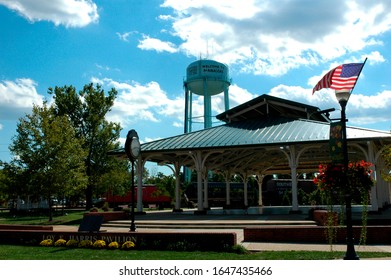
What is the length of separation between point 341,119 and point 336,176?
1448mm

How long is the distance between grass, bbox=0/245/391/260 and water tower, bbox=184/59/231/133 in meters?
56.4

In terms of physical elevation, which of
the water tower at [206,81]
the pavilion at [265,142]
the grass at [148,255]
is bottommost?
the grass at [148,255]

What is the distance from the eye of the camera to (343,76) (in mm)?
10828

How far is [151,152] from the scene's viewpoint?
27.5 m

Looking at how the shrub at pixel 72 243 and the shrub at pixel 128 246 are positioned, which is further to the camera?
the shrub at pixel 72 243

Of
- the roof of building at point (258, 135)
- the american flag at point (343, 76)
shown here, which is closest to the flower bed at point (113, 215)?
the roof of building at point (258, 135)

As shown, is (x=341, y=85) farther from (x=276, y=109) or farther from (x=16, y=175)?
(x=16, y=175)

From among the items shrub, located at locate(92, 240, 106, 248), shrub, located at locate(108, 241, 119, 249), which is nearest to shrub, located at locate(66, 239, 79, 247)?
shrub, located at locate(92, 240, 106, 248)

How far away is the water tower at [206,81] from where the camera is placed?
222 feet

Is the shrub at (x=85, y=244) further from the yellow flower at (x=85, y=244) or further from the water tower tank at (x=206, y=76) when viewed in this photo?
the water tower tank at (x=206, y=76)

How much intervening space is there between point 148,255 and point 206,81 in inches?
2265

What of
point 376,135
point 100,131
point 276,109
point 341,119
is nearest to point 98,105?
point 100,131

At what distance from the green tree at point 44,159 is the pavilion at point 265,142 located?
3.77m

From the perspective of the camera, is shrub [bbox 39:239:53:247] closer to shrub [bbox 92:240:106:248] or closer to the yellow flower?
the yellow flower
